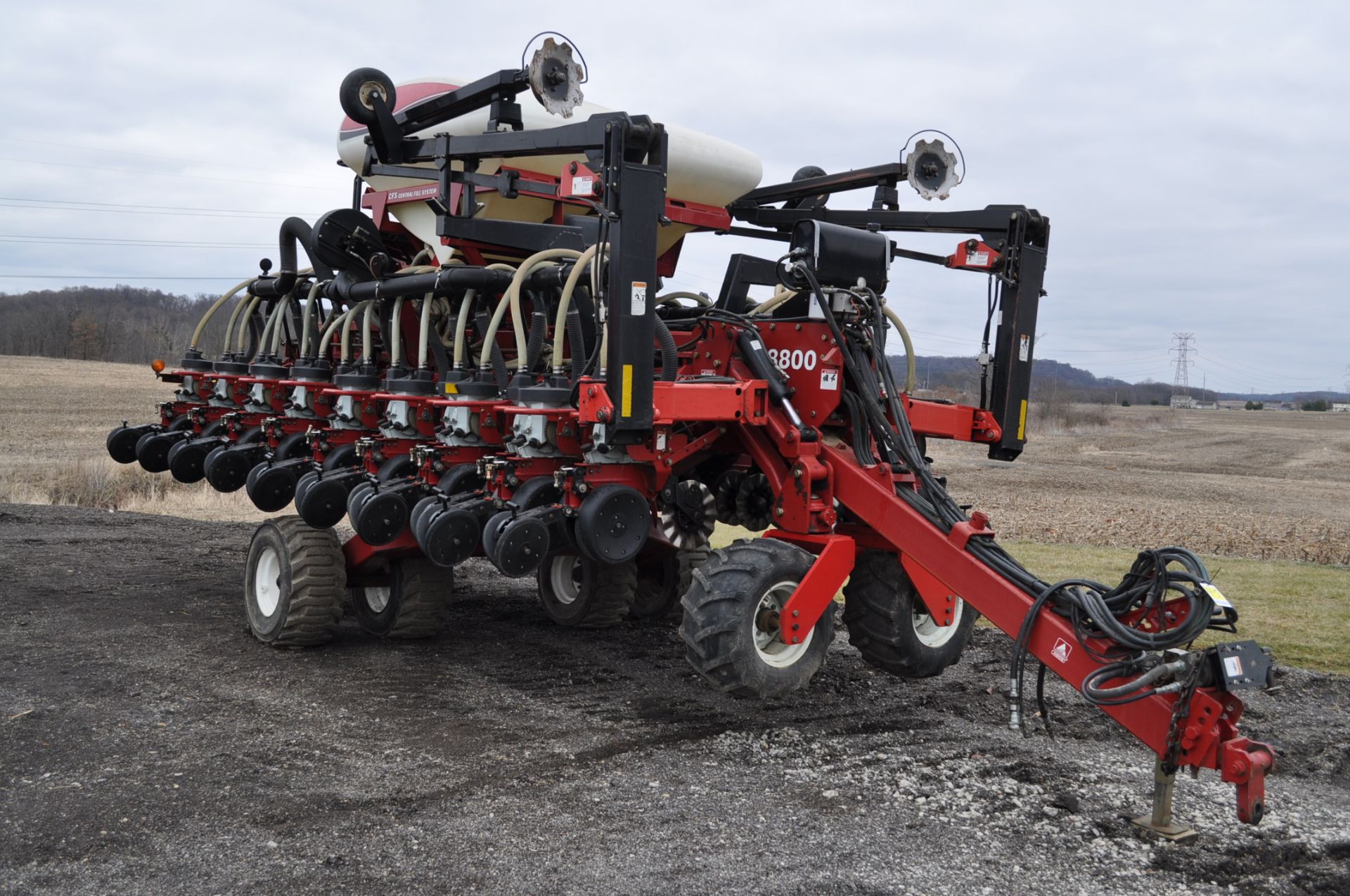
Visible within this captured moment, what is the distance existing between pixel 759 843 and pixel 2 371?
160ft

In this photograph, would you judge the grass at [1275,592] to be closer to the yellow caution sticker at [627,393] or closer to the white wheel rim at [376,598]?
the yellow caution sticker at [627,393]

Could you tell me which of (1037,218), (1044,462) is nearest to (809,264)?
(1037,218)

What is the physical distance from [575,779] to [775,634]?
116cm

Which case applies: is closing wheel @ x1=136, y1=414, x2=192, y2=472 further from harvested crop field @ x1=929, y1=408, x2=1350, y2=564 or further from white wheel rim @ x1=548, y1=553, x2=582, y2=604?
harvested crop field @ x1=929, y1=408, x2=1350, y2=564

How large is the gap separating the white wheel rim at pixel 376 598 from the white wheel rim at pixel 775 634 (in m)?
3.37

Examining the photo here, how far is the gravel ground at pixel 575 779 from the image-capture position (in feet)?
13.9

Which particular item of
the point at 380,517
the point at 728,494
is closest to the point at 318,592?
the point at 380,517

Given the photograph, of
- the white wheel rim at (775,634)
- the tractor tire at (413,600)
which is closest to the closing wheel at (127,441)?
the tractor tire at (413,600)

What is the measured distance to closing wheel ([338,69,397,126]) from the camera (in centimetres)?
717

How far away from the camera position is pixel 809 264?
625cm

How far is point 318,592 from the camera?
24.4ft

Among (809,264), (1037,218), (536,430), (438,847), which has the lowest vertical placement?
(438,847)

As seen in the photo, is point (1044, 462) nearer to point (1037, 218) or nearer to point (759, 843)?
point (1037, 218)

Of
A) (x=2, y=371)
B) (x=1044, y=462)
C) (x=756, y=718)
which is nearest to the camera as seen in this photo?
(x=756, y=718)
